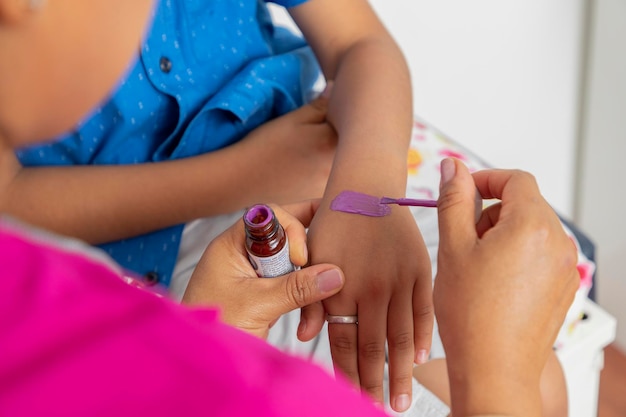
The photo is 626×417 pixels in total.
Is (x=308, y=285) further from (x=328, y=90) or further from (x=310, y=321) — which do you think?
(x=328, y=90)

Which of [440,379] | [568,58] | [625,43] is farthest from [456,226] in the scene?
[568,58]

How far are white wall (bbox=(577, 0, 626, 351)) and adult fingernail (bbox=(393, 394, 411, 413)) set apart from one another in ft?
3.79

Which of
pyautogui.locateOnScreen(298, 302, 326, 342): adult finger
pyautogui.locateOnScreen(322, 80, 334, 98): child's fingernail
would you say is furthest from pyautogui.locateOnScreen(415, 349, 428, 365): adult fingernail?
pyautogui.locateOnScreen(322, 80, 334, 98): child's fingernail

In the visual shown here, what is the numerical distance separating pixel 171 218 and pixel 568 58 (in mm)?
1181

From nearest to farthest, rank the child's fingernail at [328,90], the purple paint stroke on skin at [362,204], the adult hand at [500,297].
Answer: the adult hand at [500,297]
the purple paint stroke on skin at [362,204]
the child's fingernail at [328,90]

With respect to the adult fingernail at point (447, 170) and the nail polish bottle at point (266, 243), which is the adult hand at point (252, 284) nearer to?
the nail polish bottle at point (266, 243)

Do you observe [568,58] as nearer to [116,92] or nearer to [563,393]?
[563,393]

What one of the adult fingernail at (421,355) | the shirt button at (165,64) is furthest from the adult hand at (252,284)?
the shirt button at (165,64)

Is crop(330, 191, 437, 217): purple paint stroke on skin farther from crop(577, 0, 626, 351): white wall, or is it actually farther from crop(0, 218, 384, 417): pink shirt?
crop(577, 0, 626, 351): white wall

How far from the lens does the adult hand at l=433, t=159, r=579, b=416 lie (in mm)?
529

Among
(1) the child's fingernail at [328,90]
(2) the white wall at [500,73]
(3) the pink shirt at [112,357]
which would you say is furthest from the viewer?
(2) the white wall at [500,73]

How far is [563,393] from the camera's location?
968 mm

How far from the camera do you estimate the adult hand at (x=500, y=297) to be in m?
0.53

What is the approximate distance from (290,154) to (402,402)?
A: 385 millimetres
